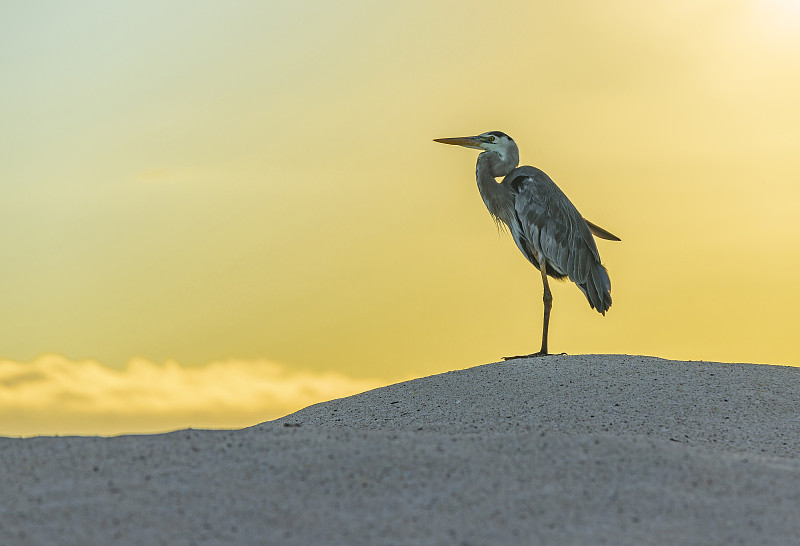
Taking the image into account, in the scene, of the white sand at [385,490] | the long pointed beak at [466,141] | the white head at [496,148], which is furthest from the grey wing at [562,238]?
the white sand at [385,490]

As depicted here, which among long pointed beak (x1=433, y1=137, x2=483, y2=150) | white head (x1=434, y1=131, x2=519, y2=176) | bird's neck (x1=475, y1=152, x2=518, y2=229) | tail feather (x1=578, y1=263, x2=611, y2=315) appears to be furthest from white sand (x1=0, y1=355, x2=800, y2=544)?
long pointed beak (x1=433, y1=137, x2=483, y2=150)

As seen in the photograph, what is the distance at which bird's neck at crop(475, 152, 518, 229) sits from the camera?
33.5 feet

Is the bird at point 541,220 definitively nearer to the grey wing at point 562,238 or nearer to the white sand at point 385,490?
the grey wing at point 562,238

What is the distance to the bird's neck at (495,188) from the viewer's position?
1021 cm

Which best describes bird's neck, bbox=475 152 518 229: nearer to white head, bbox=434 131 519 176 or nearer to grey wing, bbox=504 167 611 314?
white head, bbox=434 131 519 176

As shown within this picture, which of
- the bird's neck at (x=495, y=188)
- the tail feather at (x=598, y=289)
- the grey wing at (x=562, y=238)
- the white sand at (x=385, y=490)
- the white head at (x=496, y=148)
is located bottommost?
the white sand at (x=385, y=490)

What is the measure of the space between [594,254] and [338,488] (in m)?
6.27

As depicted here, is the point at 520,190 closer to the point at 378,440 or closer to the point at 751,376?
the point at 751,376

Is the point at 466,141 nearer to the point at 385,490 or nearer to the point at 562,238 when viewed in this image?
the point at 562,238

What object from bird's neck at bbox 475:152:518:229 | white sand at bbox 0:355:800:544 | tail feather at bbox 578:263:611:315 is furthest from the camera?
bird's neck at bbox 475:152:518:229

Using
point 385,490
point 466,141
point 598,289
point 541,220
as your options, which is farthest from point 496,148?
point 385,490

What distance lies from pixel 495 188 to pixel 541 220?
2.43 ft

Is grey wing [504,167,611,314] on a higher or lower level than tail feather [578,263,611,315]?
higher

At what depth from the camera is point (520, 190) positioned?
33.1ft
